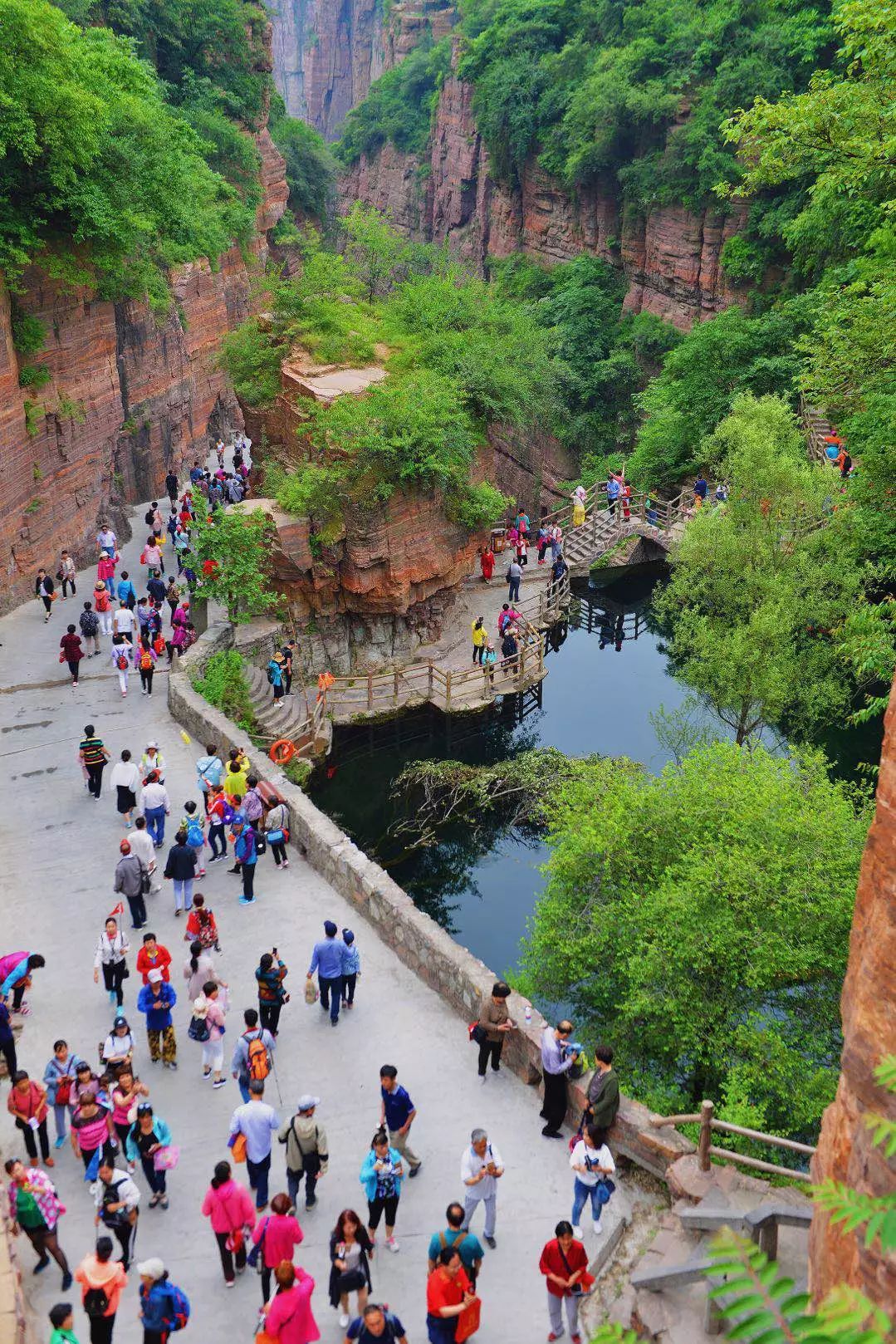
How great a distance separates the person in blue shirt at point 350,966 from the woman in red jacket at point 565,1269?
158 inches

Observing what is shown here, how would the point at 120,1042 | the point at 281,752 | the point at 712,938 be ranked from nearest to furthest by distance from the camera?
the point at 120,1042 < the point at 712,938 < the point at 281,752

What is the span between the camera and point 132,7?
4047 cm

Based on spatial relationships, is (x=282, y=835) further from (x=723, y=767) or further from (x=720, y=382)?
(x=720, y=382)

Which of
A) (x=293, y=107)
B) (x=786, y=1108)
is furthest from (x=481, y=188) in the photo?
(x=293, y=107)

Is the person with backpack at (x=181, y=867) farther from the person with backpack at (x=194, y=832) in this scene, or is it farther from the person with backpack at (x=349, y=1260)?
the person with backpack at (x=349, y=1260)

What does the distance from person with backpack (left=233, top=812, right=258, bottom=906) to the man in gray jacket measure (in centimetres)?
128

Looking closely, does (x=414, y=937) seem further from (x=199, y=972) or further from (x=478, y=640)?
(x=478, y=640)

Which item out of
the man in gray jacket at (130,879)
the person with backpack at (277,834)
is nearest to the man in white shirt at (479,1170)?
the man in gray jacket at (130,879)

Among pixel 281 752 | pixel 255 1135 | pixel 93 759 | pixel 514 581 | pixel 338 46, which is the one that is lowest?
pixel 281 752

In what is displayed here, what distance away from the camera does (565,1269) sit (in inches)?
314

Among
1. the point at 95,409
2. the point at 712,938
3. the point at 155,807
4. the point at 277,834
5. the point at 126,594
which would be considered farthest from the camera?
the point at 95,409

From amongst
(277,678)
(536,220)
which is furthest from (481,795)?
(536,220)

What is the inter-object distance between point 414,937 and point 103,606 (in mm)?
12541

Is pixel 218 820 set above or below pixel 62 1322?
below
